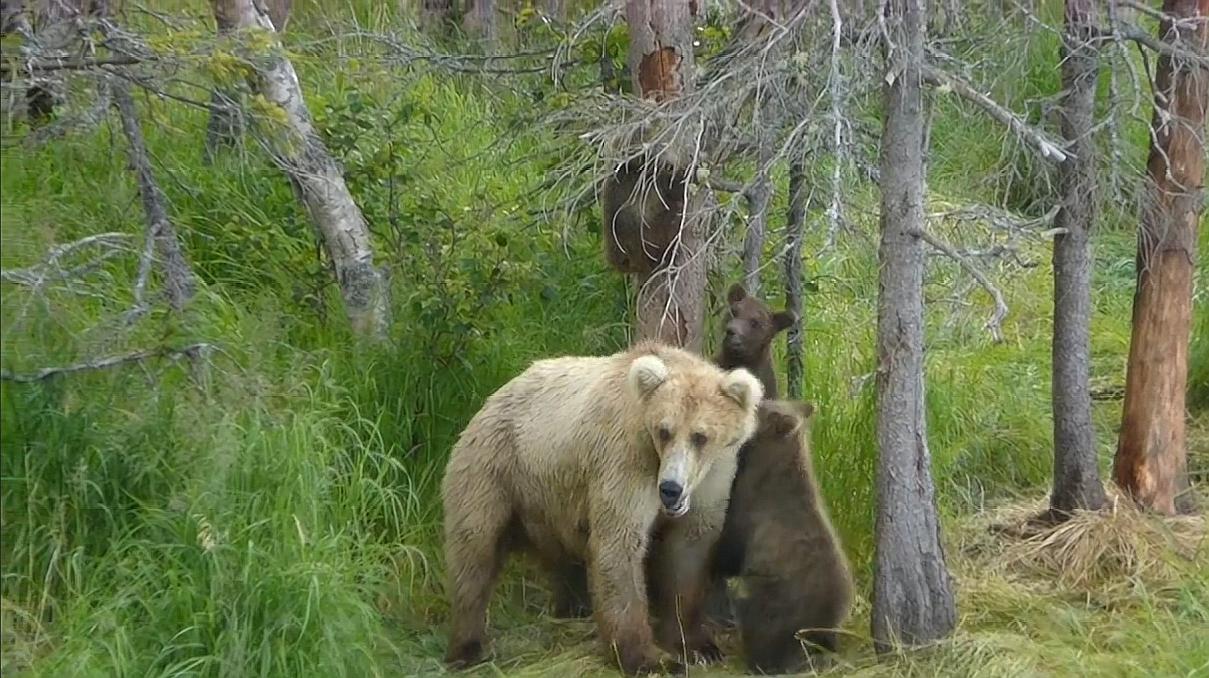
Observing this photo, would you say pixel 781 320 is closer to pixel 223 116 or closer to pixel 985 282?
pixel 985 282

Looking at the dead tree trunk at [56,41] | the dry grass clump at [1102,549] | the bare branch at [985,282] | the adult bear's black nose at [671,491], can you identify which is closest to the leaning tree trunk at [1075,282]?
the dry grass clump at [1102,549]

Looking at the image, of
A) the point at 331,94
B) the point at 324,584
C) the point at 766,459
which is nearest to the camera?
the point at 324,584

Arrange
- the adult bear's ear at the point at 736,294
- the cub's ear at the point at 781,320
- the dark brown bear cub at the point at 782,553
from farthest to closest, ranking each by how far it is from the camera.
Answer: the adult bear's ear at the point at 736,294
the cub's ear at the point at 781,320
the dark brown bear cub at the point at 782,553

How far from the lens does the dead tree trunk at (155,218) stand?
5.75 metres

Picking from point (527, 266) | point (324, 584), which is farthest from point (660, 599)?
point (527, 266)

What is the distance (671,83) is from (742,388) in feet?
5.24

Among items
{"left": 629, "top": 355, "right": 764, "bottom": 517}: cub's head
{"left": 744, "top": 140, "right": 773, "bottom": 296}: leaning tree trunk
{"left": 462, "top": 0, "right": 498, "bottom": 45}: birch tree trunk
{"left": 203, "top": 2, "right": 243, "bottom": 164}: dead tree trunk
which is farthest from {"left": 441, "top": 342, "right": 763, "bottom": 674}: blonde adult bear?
{"left": 462, "top": 0, "right": 498, "bottom": 45}: birch tree trunk

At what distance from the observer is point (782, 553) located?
18.5 ft

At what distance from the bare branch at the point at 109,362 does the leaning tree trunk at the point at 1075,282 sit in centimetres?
369

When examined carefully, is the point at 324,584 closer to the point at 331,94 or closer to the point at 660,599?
the point at 660,599

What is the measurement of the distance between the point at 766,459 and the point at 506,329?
1.92 meters

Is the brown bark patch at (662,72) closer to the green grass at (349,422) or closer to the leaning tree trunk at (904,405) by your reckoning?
the green grass at (349,422)

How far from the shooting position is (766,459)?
580cm

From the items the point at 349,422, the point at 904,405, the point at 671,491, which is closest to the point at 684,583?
Result: the point at 671,491
